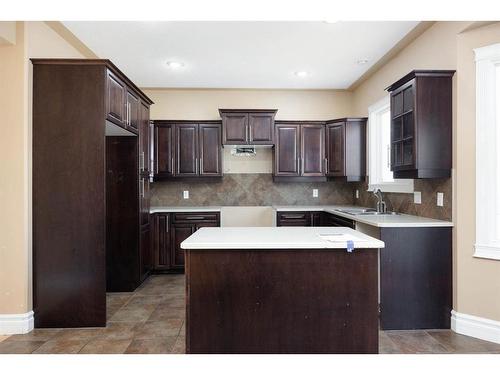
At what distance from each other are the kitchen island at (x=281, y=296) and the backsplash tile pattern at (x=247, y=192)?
129 inches

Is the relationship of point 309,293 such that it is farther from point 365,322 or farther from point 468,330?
point 468,330

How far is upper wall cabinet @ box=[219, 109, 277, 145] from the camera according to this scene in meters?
4.75

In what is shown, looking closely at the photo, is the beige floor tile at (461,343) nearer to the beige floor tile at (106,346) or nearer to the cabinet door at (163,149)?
the beige floor tile at (106,346)

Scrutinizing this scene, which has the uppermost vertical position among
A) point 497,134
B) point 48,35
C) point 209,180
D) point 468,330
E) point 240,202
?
point 48,35

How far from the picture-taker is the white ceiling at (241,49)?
3115 millimetres

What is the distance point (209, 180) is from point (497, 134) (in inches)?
145

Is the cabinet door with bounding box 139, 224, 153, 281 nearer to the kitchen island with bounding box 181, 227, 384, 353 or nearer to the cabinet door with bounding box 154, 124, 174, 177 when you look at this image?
the cabinet door with bounding box 154, 124, 174, 177

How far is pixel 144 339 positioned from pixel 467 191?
2.93 m

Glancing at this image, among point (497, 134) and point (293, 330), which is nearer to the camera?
point (293, 330)

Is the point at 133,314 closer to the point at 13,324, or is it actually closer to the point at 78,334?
the point at 78,334

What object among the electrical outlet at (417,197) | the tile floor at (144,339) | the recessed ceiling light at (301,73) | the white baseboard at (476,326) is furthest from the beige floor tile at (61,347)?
the recessed ceiling light at (301,73)

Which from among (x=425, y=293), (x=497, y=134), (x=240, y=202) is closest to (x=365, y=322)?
(x=425, y=293)

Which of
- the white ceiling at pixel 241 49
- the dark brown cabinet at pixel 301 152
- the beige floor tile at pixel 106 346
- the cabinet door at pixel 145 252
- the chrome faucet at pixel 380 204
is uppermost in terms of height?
the white ceiling at pixel 241 49

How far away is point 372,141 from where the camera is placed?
4.52 m
